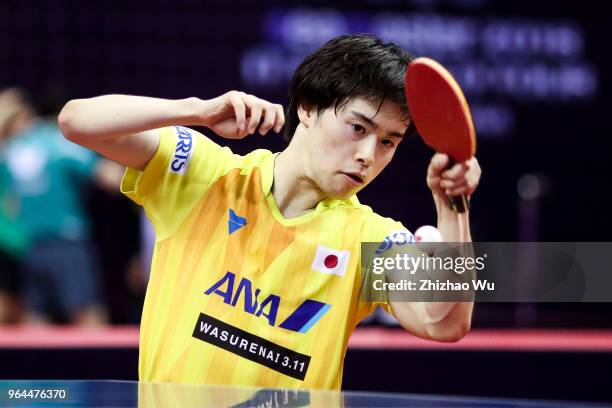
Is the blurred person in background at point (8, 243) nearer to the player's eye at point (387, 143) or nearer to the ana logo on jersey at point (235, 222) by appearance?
the ana logo on jersey at point (235, 222)

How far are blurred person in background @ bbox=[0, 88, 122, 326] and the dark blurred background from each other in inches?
7.0

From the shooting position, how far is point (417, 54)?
589 cm

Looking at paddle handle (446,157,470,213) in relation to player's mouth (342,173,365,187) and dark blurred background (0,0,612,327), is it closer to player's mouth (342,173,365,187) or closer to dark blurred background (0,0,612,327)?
player's mouth (342,173,365,187)

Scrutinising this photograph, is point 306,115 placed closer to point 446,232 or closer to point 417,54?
point 446,232

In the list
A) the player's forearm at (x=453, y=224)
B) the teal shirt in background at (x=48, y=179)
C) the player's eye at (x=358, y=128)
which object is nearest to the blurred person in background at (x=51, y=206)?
the teal shirt in background at (x=48, y=179)

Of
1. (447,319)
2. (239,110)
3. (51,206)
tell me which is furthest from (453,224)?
(51,206)

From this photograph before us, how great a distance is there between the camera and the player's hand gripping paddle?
6.18 feet

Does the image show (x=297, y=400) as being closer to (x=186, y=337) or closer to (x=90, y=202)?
(x=186, y=337)

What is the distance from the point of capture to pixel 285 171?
2.35 meters

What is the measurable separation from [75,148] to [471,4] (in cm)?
237

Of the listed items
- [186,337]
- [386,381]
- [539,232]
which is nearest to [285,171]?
[186,337]

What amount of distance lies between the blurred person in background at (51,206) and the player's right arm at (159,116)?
352 centimetres

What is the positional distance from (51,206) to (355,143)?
3712mm

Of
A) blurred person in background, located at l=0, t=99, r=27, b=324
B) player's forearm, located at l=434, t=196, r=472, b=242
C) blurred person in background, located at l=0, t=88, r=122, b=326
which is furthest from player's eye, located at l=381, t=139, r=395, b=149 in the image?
blurred person in background, located at l=0, t=99, r=27, b=324
